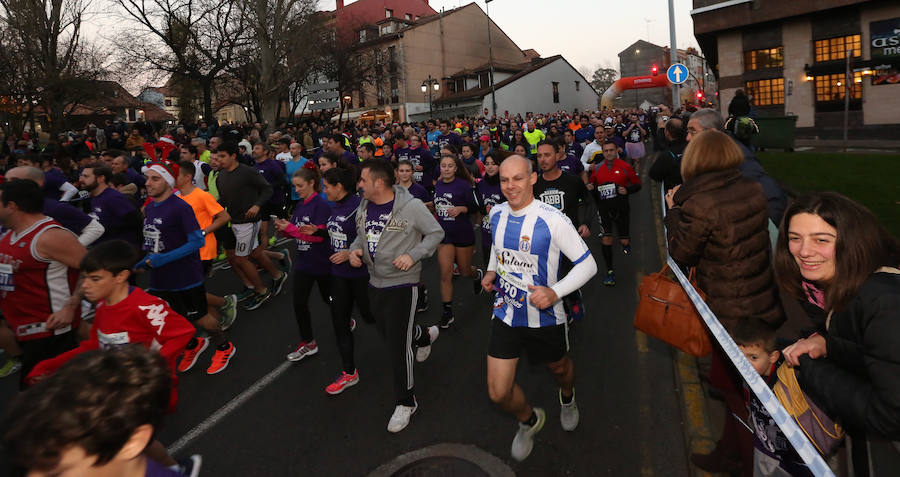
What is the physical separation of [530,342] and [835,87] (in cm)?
3516

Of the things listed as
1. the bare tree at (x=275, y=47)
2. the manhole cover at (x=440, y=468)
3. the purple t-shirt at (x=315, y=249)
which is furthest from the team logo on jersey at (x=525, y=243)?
the bare tree at (x=275, y=47)

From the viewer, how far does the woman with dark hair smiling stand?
5.48ft

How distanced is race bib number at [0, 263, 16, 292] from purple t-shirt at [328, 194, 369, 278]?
8.17 feet

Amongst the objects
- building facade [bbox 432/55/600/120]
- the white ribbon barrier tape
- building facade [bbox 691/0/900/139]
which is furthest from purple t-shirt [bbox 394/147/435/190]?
building facade [bbox 432/55/600/120]

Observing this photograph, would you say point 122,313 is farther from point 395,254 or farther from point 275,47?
point 275,47

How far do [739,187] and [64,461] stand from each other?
11.0 feet

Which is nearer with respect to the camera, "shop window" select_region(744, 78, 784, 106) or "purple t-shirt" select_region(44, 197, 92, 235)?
"purple t-shirt" select_region(44, 197, 92, 235)

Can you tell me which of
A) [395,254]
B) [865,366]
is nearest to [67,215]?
[395,254]

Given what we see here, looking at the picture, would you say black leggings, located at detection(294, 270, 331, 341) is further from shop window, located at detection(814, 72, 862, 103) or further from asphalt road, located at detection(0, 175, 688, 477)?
shop window, located at detection(814, 72, 862, 103)

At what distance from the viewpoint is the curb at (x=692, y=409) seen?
3.58 m

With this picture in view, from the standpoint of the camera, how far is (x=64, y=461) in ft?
4.57

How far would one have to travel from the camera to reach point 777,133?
851 inches

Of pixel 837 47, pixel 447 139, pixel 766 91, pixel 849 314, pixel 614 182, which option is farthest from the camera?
pixel 766 91

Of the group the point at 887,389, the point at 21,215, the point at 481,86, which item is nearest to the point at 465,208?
the point at 21,215
